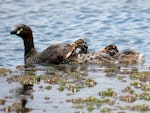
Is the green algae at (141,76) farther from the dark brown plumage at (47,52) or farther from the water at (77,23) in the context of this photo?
the dark brown plumage at (47,52)

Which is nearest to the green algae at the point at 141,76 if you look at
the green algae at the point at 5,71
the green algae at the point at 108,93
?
the green algae at the point at 108,93

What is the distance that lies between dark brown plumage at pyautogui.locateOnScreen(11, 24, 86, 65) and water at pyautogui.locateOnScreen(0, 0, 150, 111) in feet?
1.85

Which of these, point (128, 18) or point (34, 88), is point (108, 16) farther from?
point (34, 88)

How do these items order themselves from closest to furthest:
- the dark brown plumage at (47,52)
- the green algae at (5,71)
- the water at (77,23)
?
1. the green algae at (5,71)
2. the dark brown plumage at (47,52)
3. the water at (77,23)

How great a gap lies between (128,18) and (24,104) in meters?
20.4

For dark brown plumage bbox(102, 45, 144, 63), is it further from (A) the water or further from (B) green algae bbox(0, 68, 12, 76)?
(B) green algae bbox(0, 68, 12, 76)

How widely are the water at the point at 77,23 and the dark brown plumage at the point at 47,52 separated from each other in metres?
0.56

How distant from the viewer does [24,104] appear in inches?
695

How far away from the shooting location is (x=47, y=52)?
2556 centimetres

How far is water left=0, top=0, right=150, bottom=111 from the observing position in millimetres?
29922

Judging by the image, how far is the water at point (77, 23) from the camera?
2992 cm

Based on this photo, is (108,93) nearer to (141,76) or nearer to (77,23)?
(141,76)

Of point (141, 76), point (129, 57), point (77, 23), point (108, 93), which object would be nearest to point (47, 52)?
point (129, 57)

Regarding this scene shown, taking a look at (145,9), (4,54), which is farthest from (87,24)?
(4,54)
